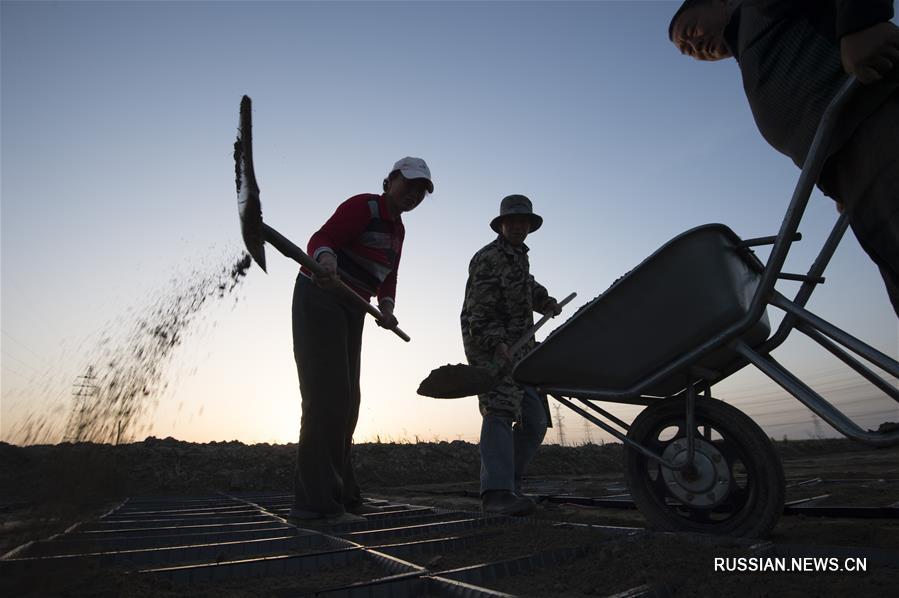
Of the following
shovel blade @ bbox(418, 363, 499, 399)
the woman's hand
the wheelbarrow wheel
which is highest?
the woman's hand

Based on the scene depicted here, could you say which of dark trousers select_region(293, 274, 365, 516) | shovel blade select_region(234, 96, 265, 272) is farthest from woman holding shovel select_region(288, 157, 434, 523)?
shovel blade select_region(234, 96, 265, 272)

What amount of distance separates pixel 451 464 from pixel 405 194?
5.64m

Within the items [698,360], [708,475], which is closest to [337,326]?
[698,360]

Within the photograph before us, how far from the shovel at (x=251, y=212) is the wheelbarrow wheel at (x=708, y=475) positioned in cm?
164

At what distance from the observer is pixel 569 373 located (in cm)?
231

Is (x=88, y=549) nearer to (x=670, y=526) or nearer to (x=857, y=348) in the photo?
(x=670, y=526)

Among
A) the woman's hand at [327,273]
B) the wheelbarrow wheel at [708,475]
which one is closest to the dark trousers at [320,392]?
the woman's hand at [327,273]

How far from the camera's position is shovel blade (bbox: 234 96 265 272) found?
2416 mm

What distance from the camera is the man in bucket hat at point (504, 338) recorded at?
9.55 ft

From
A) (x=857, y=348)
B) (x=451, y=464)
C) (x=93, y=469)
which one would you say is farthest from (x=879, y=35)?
(x=451, y=464)

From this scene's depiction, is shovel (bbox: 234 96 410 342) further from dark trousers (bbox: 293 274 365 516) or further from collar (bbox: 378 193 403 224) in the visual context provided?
collar (bbox: 378 193 403 224)

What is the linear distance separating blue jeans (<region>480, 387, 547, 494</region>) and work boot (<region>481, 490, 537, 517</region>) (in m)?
0.03

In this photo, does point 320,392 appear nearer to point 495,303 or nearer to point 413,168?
point 495,303

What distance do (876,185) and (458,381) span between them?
76.0 inches
